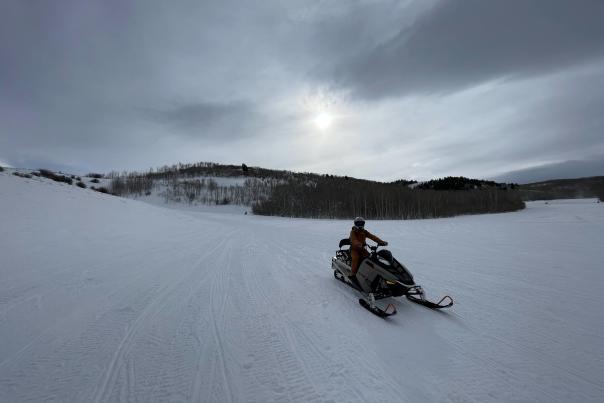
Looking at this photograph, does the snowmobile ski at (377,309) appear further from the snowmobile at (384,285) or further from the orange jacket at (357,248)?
the orange jacket at (357,248)

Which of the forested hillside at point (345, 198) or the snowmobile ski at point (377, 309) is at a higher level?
the forested hillside at point (345, 198)

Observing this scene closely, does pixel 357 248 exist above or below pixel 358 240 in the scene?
below

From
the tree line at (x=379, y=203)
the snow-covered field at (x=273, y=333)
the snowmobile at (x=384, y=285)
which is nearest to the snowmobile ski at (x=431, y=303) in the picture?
the snowmobile at (x=384, y=285)

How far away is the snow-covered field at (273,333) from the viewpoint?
2881 mm

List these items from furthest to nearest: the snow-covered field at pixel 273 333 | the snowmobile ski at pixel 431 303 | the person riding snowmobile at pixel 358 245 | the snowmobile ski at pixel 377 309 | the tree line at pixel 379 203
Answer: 1. the tree line at pixel 379 203
2. the person riding snowmobile at pixel 358 245
3. the snowmobile ski at pixel 431 303
4. the snowmobile ski at pixel 377 309
5. the snow-covered field at pixel 273 333

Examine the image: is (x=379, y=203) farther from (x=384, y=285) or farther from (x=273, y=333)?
(x=273, y=333)

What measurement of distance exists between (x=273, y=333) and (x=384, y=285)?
241cm

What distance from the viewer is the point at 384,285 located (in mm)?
5309

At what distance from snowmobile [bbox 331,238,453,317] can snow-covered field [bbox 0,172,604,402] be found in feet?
0.70

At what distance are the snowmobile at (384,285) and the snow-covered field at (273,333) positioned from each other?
214mm

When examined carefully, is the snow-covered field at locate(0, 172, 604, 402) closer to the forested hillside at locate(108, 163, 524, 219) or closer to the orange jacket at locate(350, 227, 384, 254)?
the orange jacket at locate(350, 227, 384, 254)

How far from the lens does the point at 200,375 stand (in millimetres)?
3021

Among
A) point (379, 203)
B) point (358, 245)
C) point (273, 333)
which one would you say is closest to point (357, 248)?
point (358, 245)

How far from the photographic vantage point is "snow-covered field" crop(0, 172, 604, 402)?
2881 mm
